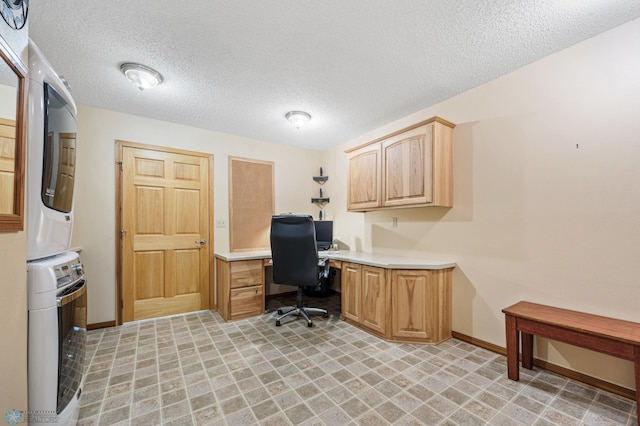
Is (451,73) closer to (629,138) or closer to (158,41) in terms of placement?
(629,138)

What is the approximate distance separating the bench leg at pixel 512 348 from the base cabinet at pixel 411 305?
25.7 inches

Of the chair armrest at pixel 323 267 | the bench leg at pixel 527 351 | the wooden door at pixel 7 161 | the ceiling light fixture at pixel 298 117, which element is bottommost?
the bench leg at pixel 527 351

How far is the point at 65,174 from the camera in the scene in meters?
1.55

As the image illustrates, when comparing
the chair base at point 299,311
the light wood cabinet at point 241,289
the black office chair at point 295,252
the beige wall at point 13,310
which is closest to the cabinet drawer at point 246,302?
the light wood cabinet at point 241,289

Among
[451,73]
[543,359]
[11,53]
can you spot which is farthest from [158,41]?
[543,359]

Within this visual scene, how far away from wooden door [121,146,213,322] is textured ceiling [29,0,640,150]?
77 cm

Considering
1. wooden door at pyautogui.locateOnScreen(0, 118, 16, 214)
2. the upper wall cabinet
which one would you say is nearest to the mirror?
wooden door at pyautogui.locateOnScreen(0, 118, 16, 214)

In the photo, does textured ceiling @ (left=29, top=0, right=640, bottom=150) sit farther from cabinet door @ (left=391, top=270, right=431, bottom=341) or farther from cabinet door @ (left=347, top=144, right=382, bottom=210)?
cabinet door @ (left=391, top=270, right=431, bottom=341)

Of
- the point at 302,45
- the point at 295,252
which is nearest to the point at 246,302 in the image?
the point at 295,252

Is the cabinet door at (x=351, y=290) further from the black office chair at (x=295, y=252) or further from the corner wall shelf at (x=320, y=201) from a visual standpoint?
the corner wall shelf at (x=320, y=201)

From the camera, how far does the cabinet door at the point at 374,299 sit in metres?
2.69

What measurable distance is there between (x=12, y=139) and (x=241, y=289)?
2542 mm

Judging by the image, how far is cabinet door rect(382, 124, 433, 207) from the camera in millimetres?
2635

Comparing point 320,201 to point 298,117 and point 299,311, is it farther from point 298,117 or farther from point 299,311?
point 299,311
